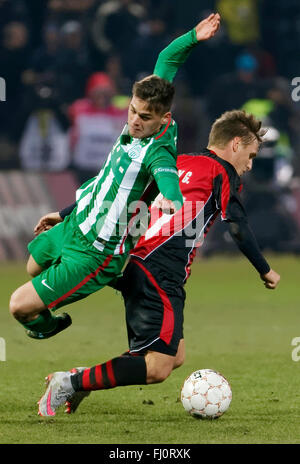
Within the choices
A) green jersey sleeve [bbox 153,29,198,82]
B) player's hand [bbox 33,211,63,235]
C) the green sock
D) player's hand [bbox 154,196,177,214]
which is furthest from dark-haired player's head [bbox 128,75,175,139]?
the green sock

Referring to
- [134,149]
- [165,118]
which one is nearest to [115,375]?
[134,149]

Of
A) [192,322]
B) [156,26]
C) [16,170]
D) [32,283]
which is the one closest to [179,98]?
[156,26]

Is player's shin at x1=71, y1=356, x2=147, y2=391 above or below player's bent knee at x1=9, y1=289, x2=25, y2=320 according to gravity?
below

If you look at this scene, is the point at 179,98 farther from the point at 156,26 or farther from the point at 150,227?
the point at 150,227

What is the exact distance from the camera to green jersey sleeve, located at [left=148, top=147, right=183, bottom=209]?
5.81 metres

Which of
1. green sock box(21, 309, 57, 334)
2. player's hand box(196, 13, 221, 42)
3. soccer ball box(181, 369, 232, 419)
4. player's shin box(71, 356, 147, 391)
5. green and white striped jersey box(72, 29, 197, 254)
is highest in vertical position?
player's hand box(196, 13, 221, 42)

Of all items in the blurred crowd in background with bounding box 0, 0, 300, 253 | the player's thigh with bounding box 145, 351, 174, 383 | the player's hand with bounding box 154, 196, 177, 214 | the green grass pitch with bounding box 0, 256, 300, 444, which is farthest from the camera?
the blurred crowd in background with bounding box 0, 0, 300, 253

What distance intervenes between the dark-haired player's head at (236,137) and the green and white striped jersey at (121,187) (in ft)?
1.50

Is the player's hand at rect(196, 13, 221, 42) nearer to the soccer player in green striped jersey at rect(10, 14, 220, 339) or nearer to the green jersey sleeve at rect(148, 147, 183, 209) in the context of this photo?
the soccer player in green striped jersey at rect(10, 14, 220, 339)

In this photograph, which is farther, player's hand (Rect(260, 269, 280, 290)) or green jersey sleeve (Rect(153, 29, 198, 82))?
green jersey sleeve (Rect(153, 29, 198, 82))

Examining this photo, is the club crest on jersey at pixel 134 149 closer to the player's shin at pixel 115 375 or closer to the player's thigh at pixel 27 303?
the player's thigh at pixel 27 303

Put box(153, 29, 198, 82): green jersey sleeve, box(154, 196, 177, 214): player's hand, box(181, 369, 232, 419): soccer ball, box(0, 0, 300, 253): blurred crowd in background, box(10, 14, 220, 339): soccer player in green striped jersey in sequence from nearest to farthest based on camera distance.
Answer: box(154, 196, 177, 214): player's hand, box(10, 14, 220, 339): soccer player in green striped jersey, box(181, 369, 232, 419): soccer ball, box(153, 29, 198, 82): green jersey sleeve, box(0, 0, 300, 253): blurred crowd in background

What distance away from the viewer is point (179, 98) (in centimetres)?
1617

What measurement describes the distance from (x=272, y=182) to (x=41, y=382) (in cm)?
904
